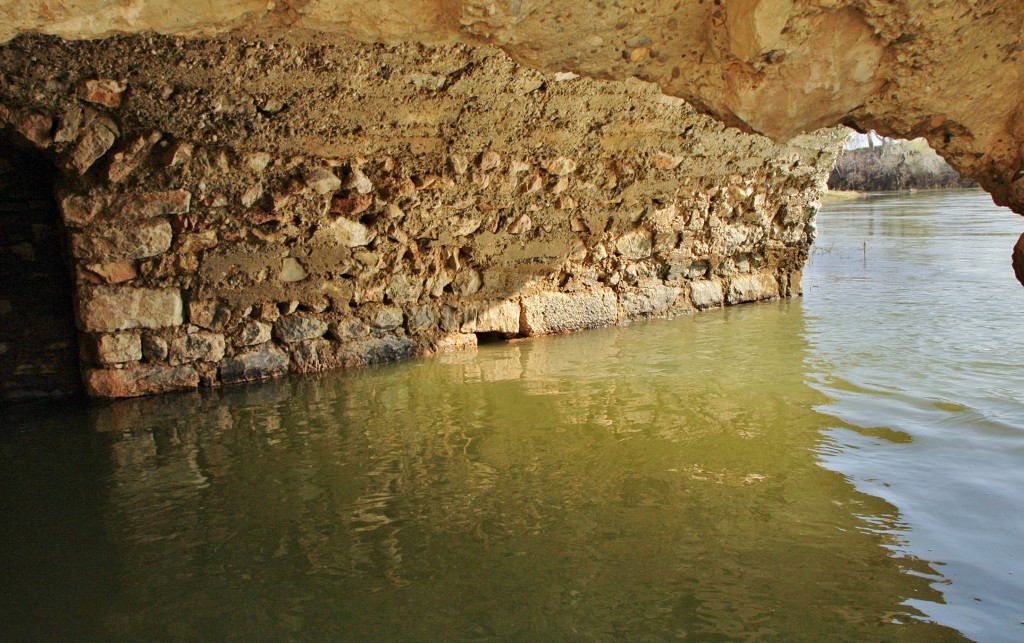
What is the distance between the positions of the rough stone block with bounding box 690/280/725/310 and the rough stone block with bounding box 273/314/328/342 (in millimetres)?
3452

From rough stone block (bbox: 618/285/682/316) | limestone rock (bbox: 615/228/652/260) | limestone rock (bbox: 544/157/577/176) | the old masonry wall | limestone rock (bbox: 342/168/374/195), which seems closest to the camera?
the old masonry wall

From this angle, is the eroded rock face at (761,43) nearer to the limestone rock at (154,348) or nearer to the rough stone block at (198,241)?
the rough stone block at (198,241)

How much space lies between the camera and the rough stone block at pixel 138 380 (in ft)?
14.6

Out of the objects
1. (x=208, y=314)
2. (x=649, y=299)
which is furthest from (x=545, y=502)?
(x=649, y=299)

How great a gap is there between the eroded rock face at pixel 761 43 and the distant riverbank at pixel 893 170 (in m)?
24.6

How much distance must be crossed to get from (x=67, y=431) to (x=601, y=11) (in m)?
3.48

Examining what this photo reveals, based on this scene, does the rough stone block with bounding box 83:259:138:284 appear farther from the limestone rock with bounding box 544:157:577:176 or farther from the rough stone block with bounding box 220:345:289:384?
the limestone rock with bounding box 544:157:577:176

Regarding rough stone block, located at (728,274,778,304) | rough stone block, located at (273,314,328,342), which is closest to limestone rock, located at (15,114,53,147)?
rough stone block, located at (273,314,328,342)

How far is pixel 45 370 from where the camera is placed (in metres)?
4.69

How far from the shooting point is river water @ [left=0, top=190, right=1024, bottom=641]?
217cm

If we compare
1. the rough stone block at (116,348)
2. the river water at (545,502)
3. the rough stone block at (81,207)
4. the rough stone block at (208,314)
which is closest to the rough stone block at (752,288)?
the river water at (545,502)

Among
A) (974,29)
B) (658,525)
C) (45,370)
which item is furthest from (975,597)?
(45,370)

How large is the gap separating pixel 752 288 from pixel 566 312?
219cm

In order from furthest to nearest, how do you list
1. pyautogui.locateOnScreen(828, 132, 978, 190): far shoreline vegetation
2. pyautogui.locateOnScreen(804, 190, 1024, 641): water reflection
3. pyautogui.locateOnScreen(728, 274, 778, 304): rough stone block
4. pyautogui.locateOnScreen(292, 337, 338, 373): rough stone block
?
pyautogui.locateOnScreen(828, 132, 978, 190): far shoreline vegetation, pyautogui.locateOnScreen(728, 274, 778, 304): rough stone block, pyautogui.locateOnScreen(292, 337, 338, 373): rough stone block, pyautogui.locateOnScreen(804, 190, 1024, 641): water reflection
